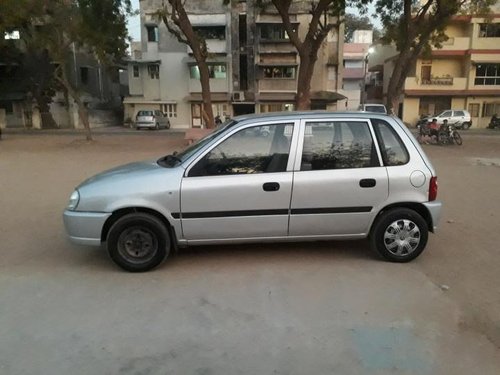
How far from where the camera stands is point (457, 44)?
120 ft

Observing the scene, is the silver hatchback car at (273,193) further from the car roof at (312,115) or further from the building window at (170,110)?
the building window at (170,110)

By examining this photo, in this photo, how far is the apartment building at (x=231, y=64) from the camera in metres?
35.6

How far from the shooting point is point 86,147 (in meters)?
18.7

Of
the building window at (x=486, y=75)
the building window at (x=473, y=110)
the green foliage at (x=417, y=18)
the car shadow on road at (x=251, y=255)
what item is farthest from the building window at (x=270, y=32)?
the car shadow on road at (x=251, y=255)

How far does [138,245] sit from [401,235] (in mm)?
2910

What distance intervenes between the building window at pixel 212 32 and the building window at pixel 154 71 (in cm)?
469

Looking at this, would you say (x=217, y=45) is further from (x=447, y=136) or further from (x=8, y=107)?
(x=447, y=136)

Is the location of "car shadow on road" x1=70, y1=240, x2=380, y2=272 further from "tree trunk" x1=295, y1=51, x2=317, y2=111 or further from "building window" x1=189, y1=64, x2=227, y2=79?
"building window" x1=189, y1=64, x2=227, y2=79

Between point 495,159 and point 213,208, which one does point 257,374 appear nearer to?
point 213,208

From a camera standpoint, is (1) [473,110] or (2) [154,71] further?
(1) [473,110]

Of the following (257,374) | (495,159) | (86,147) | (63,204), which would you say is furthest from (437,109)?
(257,374)

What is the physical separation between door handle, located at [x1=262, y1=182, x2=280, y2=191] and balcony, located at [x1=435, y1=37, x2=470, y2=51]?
1490 inches

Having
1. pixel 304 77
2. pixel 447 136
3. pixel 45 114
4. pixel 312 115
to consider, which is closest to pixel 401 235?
pixel 312 115

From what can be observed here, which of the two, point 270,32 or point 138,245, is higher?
point 270,32
